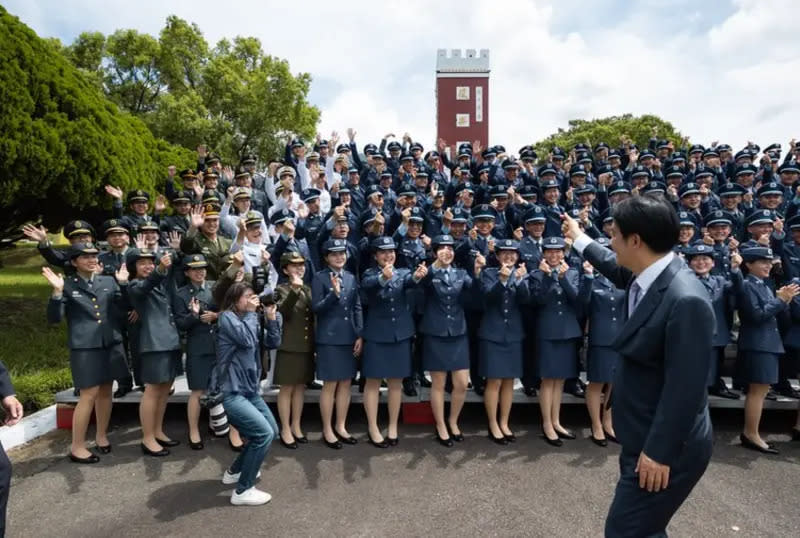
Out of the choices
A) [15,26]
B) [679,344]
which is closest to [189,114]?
[15,26]

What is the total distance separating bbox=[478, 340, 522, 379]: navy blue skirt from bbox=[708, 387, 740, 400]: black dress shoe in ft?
→ 8.72

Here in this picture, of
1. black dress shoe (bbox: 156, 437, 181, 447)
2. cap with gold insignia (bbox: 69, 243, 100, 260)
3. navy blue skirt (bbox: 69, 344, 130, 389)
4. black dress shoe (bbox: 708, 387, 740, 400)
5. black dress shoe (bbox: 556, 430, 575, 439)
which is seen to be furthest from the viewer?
black dress shoe (bbox: 708, 387, 740, 400)

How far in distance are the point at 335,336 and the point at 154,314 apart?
1.89 m

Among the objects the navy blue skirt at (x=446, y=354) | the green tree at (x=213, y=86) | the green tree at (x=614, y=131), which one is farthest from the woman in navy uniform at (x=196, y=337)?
the green tree at (x=614, y=131)

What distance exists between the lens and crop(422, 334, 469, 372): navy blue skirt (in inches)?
222

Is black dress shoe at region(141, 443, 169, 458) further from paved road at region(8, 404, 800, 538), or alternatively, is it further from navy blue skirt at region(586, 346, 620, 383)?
navy blue skirt at region(586, 346, 620, 383)

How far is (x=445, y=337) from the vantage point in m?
5.68

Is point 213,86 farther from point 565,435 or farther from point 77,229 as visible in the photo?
point 565,435

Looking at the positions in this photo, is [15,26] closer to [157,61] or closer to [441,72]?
[157,61]

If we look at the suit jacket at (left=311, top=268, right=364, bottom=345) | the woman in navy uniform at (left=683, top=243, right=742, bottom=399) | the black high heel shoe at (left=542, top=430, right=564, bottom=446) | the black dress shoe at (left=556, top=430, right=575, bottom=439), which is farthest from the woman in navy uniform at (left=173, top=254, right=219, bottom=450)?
the woman in navy uniform at (left=683, top=243, right=742, bottom=399)

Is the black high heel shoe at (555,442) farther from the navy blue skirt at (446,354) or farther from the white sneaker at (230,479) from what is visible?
the white sneaker at (230,479)

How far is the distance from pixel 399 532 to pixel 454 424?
6.20 feet

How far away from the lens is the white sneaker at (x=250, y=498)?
4355mm

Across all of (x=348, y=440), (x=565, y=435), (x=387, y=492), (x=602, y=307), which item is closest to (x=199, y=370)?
(x=348, y=440)
